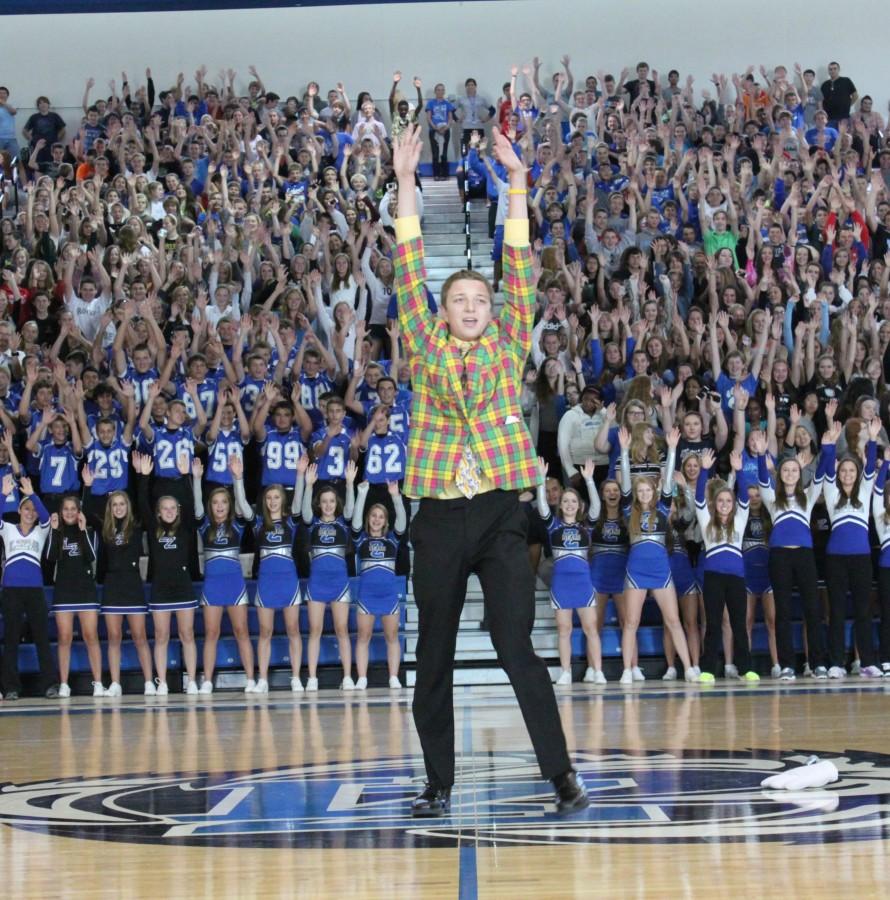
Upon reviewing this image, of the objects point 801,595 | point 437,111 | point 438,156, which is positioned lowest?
point 801,595

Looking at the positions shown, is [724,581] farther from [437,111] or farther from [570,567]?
[437,111]

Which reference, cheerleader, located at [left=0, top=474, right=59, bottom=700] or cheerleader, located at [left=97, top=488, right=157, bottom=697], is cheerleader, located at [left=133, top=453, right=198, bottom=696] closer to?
cheerleader, located at [left=97, top=488, right=157, bottom=697]

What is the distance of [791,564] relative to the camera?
Answer: 10695mm

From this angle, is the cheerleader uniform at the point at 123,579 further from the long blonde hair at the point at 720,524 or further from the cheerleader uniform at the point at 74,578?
the long blonde hair at the point at 720,524

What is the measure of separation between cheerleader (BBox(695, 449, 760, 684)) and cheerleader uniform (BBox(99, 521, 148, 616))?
4.30 metres

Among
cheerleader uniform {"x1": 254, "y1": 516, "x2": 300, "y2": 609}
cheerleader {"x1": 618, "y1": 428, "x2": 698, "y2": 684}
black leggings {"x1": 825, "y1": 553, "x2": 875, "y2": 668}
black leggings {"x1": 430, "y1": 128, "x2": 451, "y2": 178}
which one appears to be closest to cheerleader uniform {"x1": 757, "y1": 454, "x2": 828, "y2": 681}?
black leggings {"x1": 825, "y1": 553, "x2": 875, "y2": 668}

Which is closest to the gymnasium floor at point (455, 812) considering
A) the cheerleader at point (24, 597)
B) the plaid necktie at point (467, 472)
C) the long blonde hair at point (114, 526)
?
the plaid necktie at point (467, 472)

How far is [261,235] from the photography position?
47.9ft

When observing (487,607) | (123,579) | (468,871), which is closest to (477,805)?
(487,607)

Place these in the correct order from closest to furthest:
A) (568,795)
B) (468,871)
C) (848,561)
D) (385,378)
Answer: (468,871) < (568,795) < (848,561) < (385,378)

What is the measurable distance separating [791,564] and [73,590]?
5448 millimetres

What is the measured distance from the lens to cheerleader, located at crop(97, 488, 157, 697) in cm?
1083

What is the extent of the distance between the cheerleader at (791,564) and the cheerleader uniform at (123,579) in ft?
15.8

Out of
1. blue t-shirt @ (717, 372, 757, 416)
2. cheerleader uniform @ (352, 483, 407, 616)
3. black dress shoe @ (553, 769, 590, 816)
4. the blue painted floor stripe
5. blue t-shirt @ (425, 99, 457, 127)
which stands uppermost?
blue t-shirt @ (425, 99, 457, 127)
